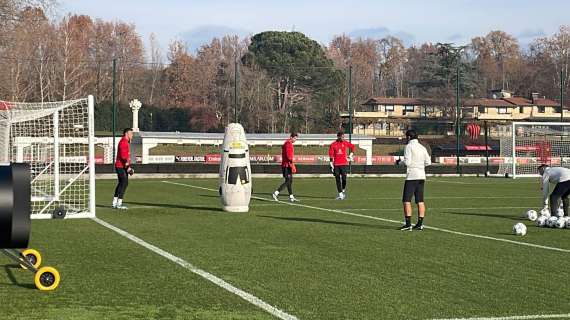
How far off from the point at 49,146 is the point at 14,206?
14865 mm

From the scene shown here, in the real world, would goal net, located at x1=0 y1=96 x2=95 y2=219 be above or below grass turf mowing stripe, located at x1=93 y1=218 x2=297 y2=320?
above

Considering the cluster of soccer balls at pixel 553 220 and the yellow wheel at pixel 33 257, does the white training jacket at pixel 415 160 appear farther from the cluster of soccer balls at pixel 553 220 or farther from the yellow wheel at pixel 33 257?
the yellow wheel at pixel 33 257

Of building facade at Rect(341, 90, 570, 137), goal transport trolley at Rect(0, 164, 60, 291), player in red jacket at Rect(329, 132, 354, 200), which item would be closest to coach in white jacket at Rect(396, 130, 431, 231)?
player in red jacket at Rect(329, 132, 354, 200)

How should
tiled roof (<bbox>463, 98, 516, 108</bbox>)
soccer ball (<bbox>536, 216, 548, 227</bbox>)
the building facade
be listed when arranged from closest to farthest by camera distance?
soccer ball (<bbox>536, 216, 548, 227</bbox>) < the building facade < tiled roof (<bbox>463, 98, 516, 108</bbox>)

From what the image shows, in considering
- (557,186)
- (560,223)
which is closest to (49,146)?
(557,186)

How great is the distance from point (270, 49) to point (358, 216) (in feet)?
227

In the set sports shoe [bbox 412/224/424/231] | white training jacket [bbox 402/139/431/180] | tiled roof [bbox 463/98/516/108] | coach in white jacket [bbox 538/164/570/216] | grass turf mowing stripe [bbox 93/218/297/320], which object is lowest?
sports shoe [bbox 412/224/424/231]

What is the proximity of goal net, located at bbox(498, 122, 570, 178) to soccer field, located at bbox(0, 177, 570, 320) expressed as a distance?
24.7 meters

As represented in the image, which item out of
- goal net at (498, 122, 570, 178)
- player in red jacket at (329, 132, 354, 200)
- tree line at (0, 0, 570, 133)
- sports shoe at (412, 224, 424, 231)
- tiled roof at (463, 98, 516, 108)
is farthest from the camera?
tiled roof at (463, 98, 516, 108)

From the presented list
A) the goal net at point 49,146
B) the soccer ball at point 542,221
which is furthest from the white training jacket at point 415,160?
the goal net at point 49,146

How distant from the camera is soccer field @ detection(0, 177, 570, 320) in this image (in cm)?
686

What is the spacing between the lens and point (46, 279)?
7.65 m

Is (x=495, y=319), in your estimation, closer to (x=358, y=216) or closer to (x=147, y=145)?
(x=358, y=216)

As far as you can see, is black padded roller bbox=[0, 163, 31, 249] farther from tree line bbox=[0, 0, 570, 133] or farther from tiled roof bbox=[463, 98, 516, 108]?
tiled roof bbox=[463, 98, 516, 108]
